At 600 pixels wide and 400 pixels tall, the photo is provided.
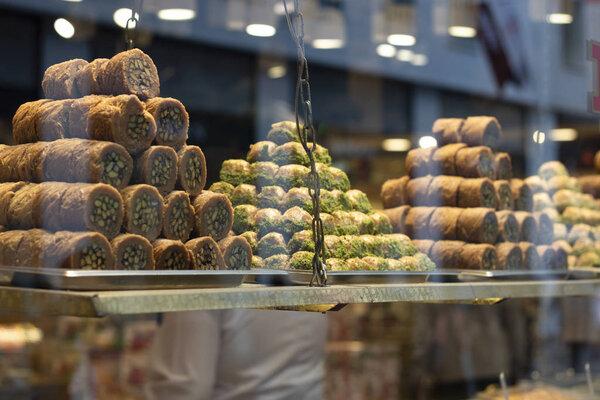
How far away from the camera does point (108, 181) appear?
56.0 inches

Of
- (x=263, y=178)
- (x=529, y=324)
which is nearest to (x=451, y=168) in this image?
(x=263, y=178)

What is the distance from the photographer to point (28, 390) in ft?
10.5

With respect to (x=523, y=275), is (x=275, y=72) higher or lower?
higher

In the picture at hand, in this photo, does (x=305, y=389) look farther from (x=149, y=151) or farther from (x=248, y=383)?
(x=149, y=151)

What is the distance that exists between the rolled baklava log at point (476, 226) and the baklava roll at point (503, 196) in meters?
0.10

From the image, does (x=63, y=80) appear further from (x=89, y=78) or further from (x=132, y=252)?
(x=132, y=252)

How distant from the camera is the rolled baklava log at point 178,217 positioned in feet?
4.91

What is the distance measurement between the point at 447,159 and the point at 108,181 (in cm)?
139

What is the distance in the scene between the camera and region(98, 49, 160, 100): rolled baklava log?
1537mm

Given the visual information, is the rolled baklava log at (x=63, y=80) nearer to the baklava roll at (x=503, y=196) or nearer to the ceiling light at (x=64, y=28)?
the ceiling light at (x=64, y=28)

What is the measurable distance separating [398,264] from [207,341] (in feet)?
3.65

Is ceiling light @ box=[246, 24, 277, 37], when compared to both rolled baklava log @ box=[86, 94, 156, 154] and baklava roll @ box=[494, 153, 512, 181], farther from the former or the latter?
rolled baklava log @ box=[86, 94, 156, 154]

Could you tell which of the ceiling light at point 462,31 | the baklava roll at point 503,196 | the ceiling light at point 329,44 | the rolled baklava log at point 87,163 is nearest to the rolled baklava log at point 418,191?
the baklava roll at point 503,196

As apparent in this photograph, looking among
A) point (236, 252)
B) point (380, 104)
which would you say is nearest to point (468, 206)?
point (236, 252)
